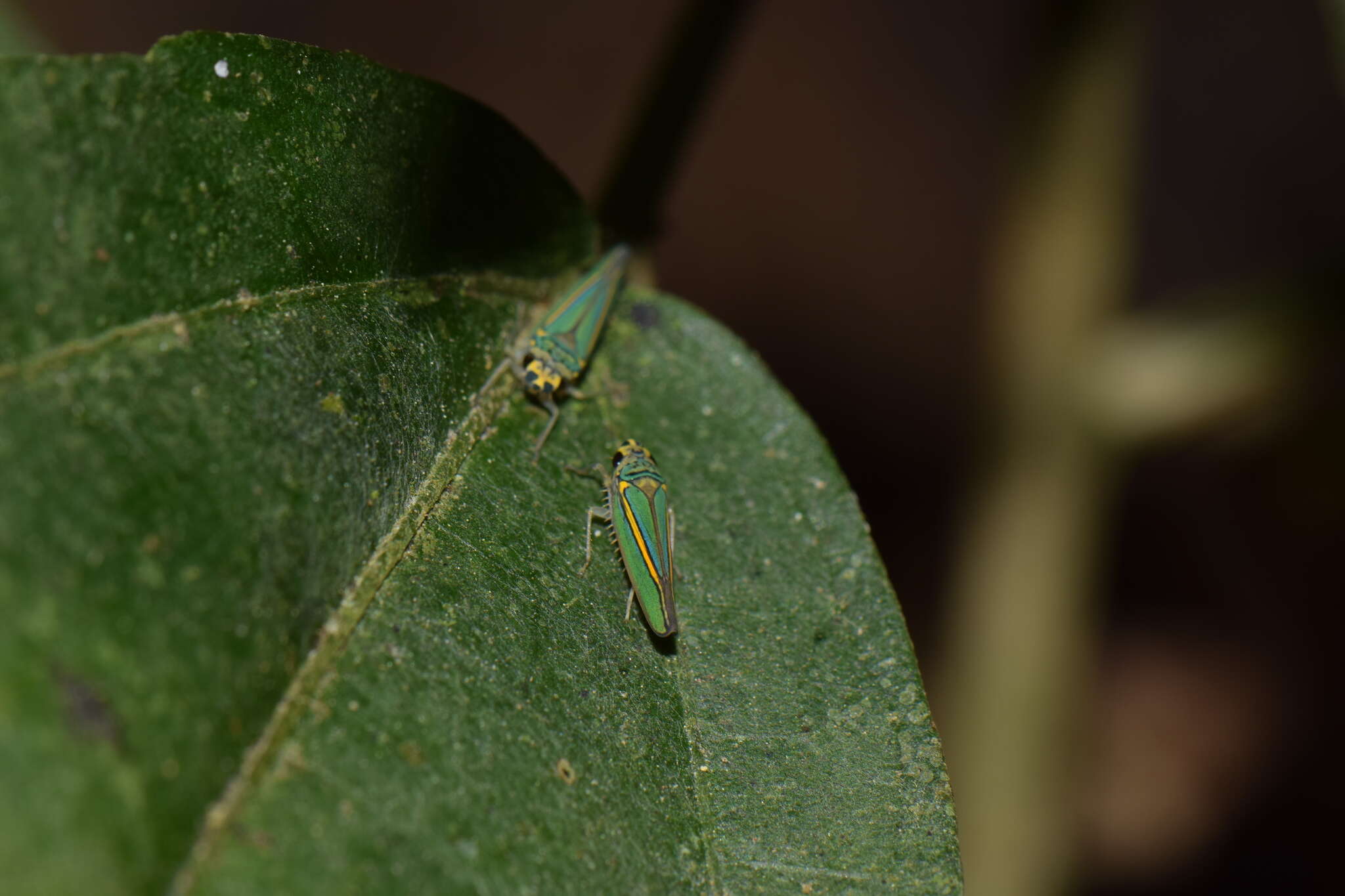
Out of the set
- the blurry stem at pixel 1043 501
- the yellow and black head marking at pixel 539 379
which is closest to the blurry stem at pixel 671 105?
the yellow and black head marking at pixel 539 379

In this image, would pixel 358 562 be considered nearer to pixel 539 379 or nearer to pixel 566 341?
pixel 539 379

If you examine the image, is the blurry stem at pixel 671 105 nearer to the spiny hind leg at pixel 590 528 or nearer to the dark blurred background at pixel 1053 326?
the dark blurred background at pixel 1053 326

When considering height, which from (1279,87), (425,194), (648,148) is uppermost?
(1279,87)

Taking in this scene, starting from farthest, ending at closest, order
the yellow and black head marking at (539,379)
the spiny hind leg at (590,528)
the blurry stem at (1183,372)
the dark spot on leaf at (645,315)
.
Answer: the blurry stem at (1183,372), the dark spot on leaf at (645,315), the yellow and black head marking at (539,379), the spiny hind leg at (590,528)

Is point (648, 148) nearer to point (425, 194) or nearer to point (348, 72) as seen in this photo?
point (425, 194)

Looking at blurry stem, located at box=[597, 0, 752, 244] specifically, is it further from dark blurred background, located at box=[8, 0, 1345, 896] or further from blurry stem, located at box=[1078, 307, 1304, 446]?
blurry stem, located at box=[1078, 307, 1304, 446]

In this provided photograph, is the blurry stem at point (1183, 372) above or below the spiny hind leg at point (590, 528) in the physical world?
above

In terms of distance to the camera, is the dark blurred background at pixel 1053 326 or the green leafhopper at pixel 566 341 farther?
the dark blurred background at pixel 1053 326

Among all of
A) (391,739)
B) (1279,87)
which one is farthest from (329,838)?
(1279,87)
